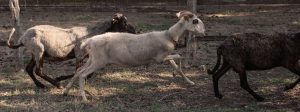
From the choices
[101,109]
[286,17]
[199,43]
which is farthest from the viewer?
[286,17]

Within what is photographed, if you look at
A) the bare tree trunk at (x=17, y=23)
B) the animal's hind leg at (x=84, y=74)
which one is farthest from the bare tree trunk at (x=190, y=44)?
the bare tree trunk at (x=17, y=23)

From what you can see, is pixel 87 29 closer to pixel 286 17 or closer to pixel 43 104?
pixel 43 104

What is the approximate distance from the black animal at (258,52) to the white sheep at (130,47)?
0.86 m

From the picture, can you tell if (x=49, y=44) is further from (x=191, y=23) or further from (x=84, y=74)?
(x=191, y=23)

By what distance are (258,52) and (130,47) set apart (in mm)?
2101

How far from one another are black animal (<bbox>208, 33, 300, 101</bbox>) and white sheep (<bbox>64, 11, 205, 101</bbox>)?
0.86m

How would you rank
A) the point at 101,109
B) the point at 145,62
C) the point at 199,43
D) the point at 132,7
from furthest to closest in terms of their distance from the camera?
the point at 132,7
the point at 199,43
the point at 145,62
the point at 101,109

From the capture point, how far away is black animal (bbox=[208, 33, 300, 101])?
8812mm

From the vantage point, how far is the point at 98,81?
417 inches

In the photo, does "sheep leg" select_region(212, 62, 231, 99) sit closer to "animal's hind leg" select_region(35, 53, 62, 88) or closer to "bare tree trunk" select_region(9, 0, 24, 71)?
"animal's hind leg" select_region(35, 53, 62, 88)

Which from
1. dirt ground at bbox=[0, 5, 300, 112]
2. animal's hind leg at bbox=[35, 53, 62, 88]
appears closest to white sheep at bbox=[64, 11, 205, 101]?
dirt ground at bbox=[0, 5, 300, 112]

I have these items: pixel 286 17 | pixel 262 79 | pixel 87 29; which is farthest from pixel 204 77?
pixel 286 17

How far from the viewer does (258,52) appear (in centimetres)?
890

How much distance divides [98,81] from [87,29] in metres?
1.04
